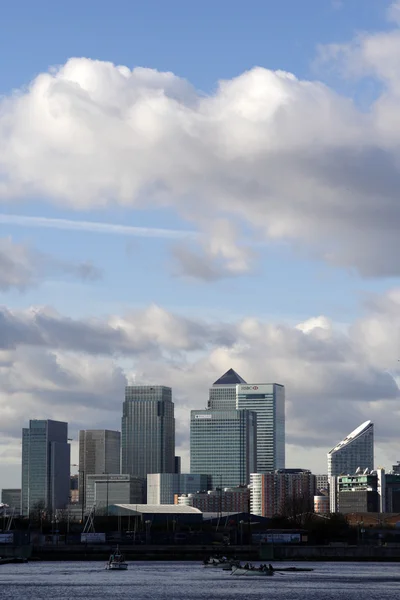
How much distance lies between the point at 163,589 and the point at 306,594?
1788 centimetres

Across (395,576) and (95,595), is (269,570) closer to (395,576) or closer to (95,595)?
(395,576)

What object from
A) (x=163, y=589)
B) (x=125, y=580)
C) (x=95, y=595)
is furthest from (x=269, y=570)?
(x=95, y=595)

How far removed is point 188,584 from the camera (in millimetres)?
154875

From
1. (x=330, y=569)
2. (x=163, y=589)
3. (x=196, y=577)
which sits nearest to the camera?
(x=163, y=589)

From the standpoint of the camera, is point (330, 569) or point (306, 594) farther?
point (330, 569)

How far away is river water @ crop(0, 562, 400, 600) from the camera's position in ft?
447

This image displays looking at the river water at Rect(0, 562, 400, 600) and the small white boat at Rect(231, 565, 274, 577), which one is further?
the small white boat at Rect(231, 565, 274, 577)

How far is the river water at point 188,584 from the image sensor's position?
136250 mm

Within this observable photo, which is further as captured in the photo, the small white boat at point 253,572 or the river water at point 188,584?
the small white boat at point 253,572

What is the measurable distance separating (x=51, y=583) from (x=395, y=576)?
160 feet

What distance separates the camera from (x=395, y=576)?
17312cm

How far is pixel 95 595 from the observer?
449 ft

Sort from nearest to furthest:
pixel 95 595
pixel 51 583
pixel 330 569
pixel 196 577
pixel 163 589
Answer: pixel 95 595, pixel 163 589, pixel 51 583, pixel 196 577, pixel 330 569

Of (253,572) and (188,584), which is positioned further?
(253,572)
